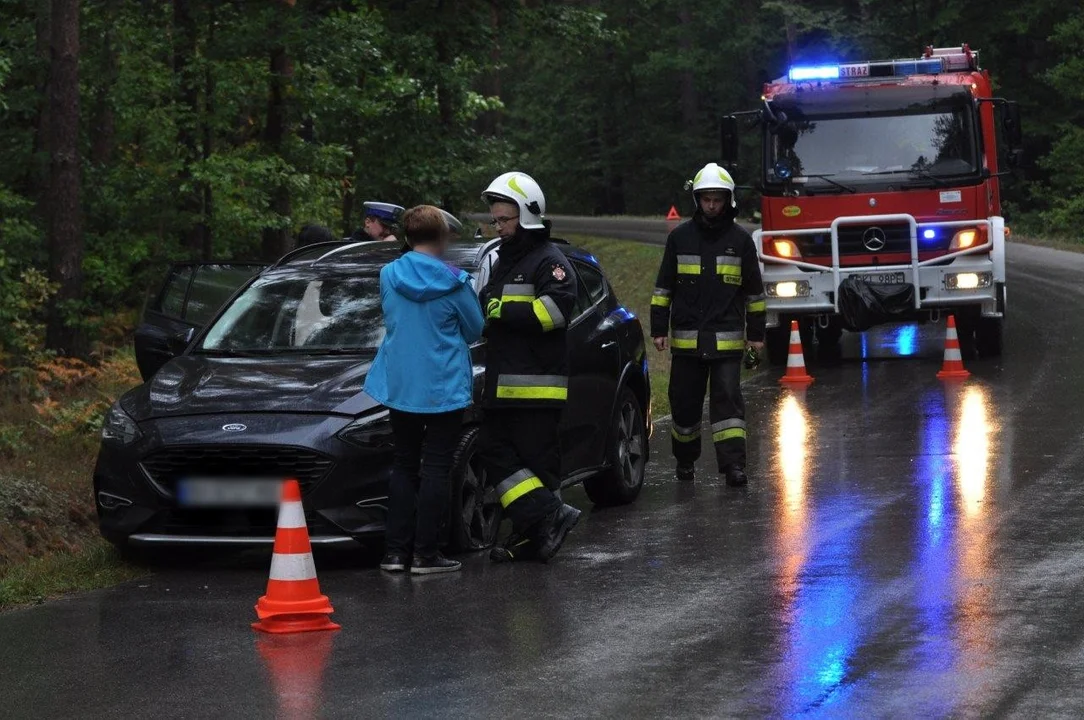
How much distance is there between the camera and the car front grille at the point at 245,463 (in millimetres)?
8273

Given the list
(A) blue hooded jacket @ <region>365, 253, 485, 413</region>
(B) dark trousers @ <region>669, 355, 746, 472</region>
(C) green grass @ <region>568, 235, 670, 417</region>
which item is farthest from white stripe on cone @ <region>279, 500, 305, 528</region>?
(C) green grass @ <region>568, 235, 670, 417</region>

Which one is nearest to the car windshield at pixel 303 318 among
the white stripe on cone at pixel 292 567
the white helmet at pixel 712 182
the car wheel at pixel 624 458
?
the car wheel at pixel 624 458

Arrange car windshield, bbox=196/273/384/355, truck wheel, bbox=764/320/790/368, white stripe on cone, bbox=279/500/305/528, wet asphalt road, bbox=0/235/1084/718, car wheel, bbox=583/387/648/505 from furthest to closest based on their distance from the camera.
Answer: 1. truck wheel, bbox=764/320/790/368
2. car wheel, bbox=583/387/648/505
3. car windshield, bbox=196/273/384/355
4. white stripe on cone, bbox=279/500/305/528
5. wet asphalt road, bbox=0/235/1084/718

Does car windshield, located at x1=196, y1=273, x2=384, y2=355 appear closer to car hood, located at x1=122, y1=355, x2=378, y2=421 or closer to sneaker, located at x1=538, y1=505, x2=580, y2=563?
car hood, located at x1=122, y1=355, x2=378, y2=421

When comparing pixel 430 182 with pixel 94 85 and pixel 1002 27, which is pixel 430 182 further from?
pixel 1002 27

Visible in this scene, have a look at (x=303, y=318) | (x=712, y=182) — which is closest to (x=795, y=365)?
(x=712, y=182)

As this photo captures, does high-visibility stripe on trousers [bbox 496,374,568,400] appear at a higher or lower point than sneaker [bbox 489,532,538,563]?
higher

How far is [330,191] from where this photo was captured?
2331cm

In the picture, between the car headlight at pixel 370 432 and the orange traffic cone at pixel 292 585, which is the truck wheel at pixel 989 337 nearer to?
the car headlight at pixel 370 432

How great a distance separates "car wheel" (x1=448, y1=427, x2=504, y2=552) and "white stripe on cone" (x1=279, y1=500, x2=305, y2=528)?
1.21 meters

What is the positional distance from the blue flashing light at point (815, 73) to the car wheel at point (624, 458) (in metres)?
7.96

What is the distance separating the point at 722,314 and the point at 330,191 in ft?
43.2

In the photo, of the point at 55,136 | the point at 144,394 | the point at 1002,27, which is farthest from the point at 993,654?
the point at 1002,27

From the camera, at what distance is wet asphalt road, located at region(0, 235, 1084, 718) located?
5.97m
